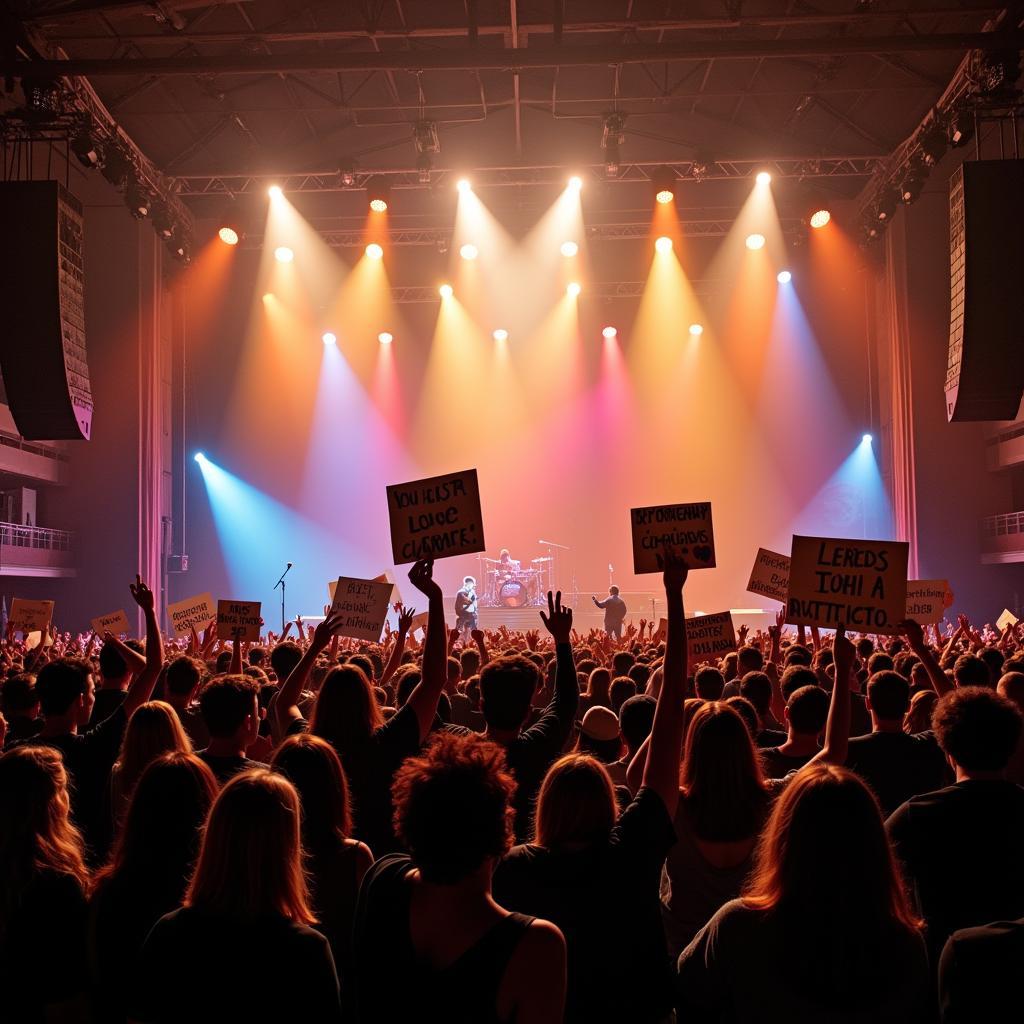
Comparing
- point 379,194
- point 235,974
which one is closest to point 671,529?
point 235,974

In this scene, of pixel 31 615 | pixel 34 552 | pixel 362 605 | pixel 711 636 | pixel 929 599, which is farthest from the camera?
pixel 34 552

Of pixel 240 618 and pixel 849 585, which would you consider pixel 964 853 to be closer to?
pixel 849 585

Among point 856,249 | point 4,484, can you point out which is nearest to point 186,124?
point 4,484

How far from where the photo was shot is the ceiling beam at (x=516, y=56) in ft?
44.6

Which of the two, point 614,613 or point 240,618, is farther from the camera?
point 614,613

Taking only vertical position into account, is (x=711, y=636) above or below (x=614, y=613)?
below

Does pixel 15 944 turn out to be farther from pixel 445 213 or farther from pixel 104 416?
pixel 445 213

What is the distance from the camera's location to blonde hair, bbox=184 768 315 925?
2012 mm

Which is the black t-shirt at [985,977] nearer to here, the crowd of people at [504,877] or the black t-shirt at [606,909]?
the crowd of people at [504,877]

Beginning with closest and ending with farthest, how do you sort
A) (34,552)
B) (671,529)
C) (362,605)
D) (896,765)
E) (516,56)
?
(896,765) → (671,529) → (362,605) → (516,56) → (34,552)

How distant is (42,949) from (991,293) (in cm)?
1276

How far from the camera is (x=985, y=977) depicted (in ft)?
6.14

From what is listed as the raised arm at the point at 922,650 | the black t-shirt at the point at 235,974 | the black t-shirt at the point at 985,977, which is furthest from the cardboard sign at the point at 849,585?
the black t-shirt at the point at 235,974

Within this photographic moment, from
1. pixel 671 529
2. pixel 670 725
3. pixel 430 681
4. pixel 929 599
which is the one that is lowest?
pixel 670 725
